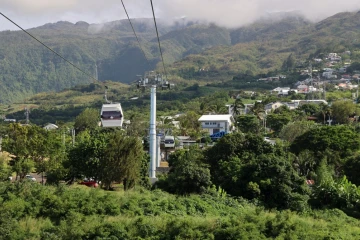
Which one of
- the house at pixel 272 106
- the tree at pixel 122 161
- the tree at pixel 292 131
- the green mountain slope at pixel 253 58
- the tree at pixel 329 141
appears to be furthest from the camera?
the green mountain slope at pixel 253 58

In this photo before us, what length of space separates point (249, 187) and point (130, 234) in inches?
352

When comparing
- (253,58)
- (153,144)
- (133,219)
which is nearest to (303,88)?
(153,144)

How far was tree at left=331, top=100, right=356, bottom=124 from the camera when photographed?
Answer: 185ft

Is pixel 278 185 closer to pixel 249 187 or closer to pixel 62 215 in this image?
pixel 249 187

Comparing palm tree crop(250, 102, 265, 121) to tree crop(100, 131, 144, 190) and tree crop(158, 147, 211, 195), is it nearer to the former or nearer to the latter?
tree crop(158, 147, 211, 195)

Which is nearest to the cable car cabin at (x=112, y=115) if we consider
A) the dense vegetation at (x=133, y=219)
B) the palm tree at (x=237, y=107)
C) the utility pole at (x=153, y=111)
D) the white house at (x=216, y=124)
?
the utility pole at (x=153, y=111)

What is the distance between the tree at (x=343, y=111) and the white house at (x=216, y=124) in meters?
12.5

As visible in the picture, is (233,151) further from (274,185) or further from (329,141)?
(329,141)

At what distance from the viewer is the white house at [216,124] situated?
56094 mm

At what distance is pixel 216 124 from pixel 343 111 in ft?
49.1

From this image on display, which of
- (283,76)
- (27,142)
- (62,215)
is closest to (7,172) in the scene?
(27,142)

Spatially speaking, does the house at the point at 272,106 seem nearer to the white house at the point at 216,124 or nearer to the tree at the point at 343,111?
the tree at the point at 343,111

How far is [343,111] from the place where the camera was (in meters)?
56.6

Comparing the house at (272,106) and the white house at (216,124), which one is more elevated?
the house at (272,106)
